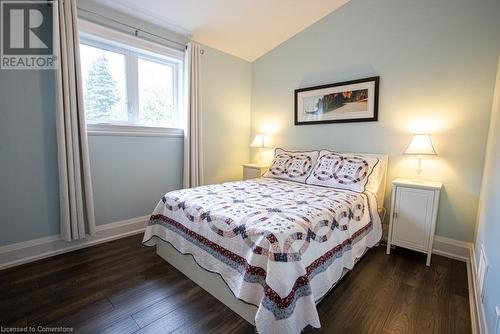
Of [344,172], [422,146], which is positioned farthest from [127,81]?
[422,146]

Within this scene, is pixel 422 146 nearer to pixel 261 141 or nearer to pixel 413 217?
pixel 413 217

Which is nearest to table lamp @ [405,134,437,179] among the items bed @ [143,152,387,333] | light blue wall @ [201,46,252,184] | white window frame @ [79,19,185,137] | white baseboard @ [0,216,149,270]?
bed @ [143,152,387,333]

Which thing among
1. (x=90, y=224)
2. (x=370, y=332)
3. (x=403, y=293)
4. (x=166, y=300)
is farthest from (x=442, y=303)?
(x=90, y=224)

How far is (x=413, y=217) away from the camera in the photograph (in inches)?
86.3

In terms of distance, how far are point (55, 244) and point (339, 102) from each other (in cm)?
343

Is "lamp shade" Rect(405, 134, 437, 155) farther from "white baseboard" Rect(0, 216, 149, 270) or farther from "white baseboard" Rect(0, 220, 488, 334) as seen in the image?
"white baseboard" Rect(0, 216, 149, 270)

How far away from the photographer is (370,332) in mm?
1363

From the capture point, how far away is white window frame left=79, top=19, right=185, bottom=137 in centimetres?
233

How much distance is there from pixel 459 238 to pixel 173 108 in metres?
3.50

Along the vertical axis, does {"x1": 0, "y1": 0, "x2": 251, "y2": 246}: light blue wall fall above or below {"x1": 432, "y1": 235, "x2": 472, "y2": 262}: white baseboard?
above

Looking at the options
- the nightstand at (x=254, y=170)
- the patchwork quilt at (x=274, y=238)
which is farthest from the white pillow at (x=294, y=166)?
the patchwork quilt at (x=274, y=238)

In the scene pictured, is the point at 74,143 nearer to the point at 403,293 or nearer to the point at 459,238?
the point at 403,293

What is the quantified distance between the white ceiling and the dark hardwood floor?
254 cm

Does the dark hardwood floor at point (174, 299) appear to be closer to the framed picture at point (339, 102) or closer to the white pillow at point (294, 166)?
the white pillow at point (294, 166)
